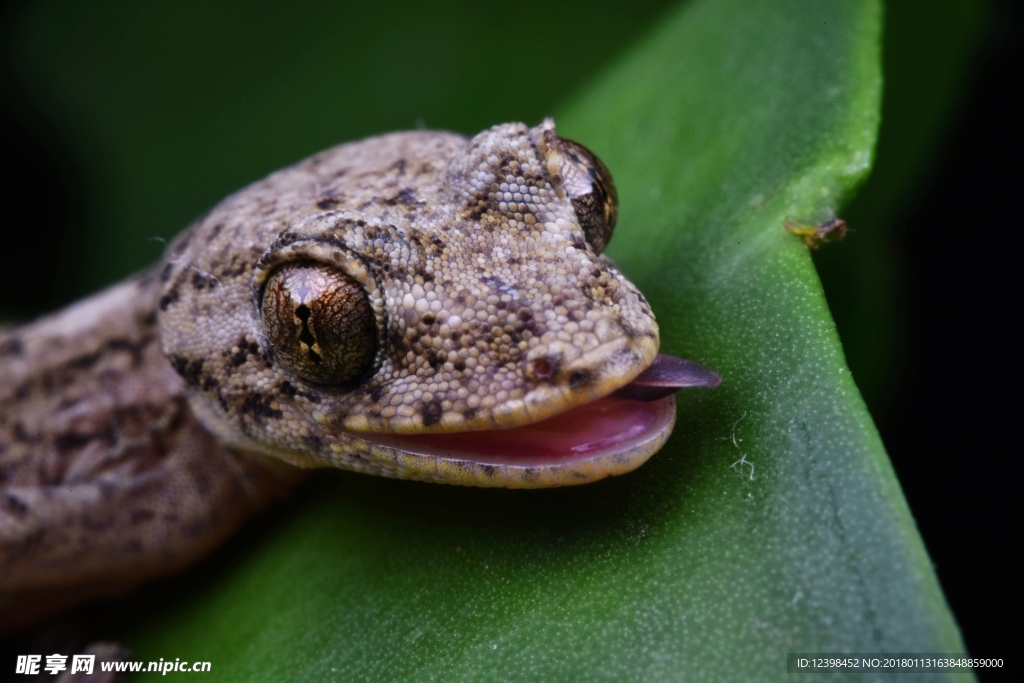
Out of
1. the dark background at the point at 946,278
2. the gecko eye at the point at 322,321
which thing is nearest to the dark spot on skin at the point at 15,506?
the gecko eye at the point at 322,321

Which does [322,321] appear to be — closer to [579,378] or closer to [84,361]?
[579,378]

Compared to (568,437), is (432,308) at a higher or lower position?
higher

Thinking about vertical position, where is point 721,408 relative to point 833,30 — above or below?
below

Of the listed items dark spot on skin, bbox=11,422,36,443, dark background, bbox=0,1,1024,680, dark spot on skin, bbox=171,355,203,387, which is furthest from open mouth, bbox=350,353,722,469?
dark spot on skin, bbox=11,422,36,443

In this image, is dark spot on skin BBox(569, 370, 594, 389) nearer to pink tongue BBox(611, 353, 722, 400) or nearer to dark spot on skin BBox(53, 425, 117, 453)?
pink tongue BBox(611, 353, 722, 400)

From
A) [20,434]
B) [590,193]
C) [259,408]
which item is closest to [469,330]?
[590,193]

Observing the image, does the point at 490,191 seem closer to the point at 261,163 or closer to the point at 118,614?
the point at 118,614

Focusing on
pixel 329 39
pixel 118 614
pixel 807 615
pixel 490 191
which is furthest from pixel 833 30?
pixel 118 614
